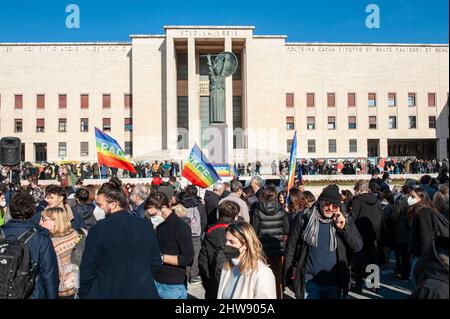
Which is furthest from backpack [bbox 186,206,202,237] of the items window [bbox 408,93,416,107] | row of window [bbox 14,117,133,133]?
window [bbox 408,93,416,107]

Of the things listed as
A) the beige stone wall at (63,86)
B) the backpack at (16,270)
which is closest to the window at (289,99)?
the beige stone wall at (63,86)

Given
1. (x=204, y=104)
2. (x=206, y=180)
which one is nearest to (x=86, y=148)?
(x=204, y=104)

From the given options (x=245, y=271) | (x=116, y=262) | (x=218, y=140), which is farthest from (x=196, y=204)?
(x=218, y=140)

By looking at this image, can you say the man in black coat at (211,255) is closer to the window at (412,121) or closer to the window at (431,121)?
the window at (412,121)

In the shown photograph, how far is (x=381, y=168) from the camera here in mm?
35656

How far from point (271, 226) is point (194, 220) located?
2.09 meters

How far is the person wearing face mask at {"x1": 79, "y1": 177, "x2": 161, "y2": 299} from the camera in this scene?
3391 mm

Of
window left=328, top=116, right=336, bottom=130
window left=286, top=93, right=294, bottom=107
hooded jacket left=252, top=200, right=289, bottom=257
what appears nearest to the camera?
hooded jacket left=252, top=200, right=289, bottom=257

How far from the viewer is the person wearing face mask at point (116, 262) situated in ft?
11.1

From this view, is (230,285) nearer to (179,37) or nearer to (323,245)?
(323,245)

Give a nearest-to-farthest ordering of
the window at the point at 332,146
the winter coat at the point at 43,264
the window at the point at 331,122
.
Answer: the winter coat at the point at 43,264
the window at the point at 332,146
the window at the point at 331,122

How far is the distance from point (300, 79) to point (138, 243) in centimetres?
4816

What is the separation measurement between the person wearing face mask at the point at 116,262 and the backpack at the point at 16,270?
1.72 feet

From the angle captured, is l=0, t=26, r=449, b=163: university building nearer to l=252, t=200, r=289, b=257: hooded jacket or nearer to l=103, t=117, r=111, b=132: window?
l=103, t=117, r=111, b=132: window
